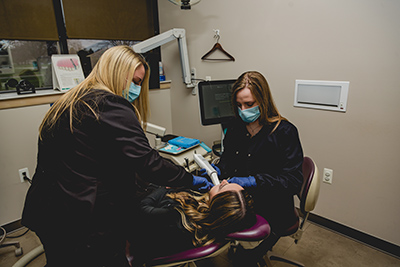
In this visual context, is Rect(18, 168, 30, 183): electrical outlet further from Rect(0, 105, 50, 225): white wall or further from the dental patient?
the dental patient

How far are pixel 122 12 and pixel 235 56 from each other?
1.35 m

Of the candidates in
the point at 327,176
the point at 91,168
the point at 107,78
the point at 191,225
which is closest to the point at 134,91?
the point at 107,78

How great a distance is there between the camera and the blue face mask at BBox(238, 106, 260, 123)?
1402mm

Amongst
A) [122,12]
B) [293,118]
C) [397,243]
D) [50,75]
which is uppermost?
[122,12]

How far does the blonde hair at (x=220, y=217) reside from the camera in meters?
1.08

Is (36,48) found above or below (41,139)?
above

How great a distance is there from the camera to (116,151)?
3.46 ft

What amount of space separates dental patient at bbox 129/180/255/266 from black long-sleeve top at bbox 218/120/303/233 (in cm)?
24

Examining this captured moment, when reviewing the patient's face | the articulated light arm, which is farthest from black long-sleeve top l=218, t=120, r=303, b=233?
the articulated light arm

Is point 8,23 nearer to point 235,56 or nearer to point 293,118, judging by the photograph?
point 235,56

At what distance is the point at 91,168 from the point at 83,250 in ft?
1.11

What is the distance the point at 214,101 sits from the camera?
83.5 inches

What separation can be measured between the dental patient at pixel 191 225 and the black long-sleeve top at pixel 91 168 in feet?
0.40

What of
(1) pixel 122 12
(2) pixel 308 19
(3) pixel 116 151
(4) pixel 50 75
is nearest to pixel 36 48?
(4) pixel 50 75
